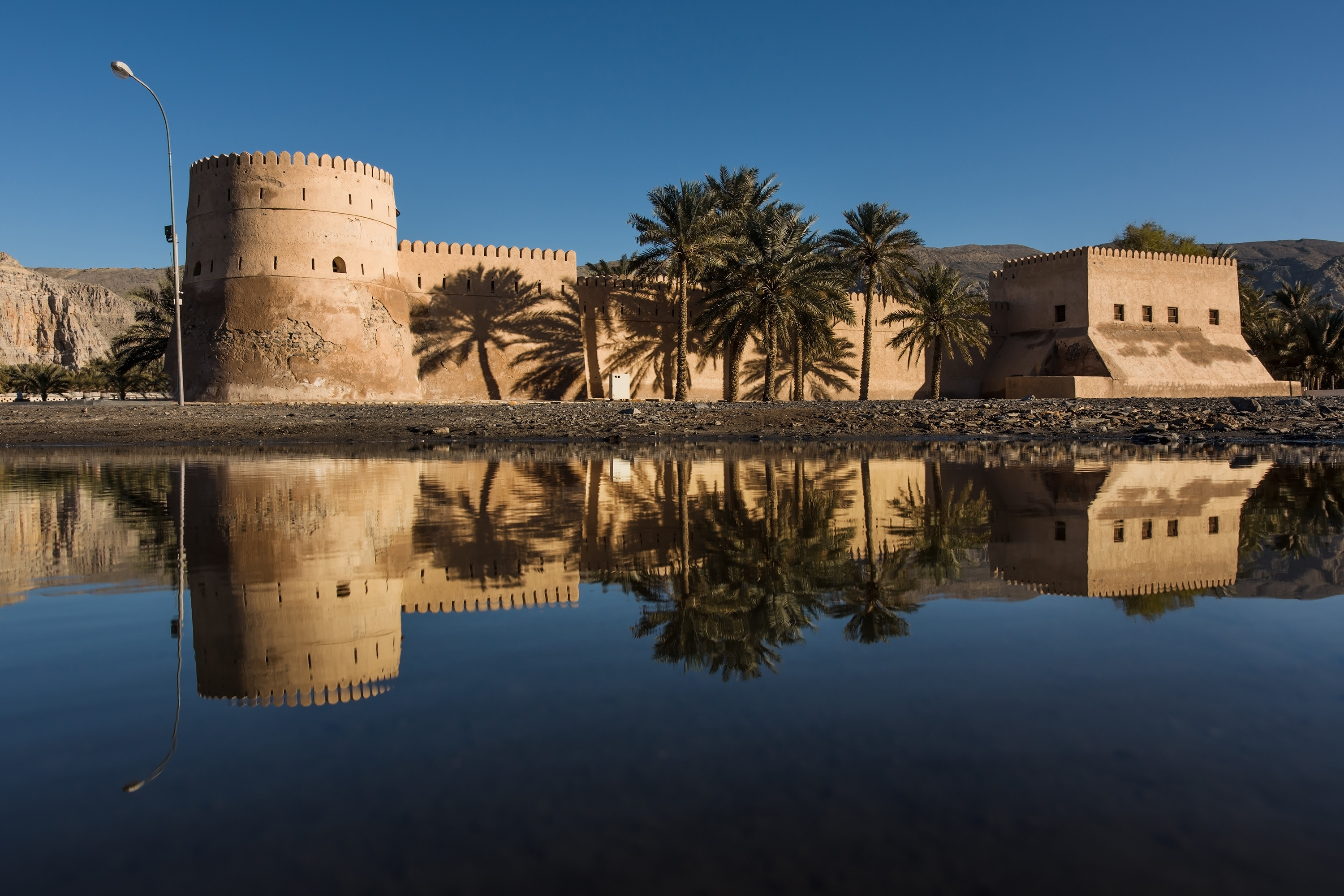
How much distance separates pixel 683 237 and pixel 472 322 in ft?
20.8

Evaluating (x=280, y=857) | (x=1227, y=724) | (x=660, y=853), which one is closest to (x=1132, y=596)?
(x=1227, y=724)

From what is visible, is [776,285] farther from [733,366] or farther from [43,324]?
[43,324]

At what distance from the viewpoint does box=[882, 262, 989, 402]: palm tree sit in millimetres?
29188

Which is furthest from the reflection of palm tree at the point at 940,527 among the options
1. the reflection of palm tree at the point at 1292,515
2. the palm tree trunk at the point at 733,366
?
the palm tree trunk at the point at 733,366

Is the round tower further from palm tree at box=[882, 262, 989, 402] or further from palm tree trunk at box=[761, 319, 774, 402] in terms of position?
palm tree at box=[882, 262, 989, 402]

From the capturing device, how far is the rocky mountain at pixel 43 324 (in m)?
66.5

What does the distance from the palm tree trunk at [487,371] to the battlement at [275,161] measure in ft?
18.0

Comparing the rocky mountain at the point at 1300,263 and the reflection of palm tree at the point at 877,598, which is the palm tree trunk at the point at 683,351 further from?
the rocky mountain at the point at 1300,263

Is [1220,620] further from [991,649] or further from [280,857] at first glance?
[280,857]

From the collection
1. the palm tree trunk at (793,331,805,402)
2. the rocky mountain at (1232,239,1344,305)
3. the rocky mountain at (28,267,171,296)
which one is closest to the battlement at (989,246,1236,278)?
the palm tree trunk at (793,331,805,402)

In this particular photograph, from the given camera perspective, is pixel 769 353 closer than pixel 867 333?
Yes

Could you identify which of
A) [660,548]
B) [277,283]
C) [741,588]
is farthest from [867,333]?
[741,588]

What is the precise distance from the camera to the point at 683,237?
22.8 metres

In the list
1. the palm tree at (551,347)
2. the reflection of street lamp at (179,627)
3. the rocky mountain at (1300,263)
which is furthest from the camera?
the rocky mountain at (1300,263)
